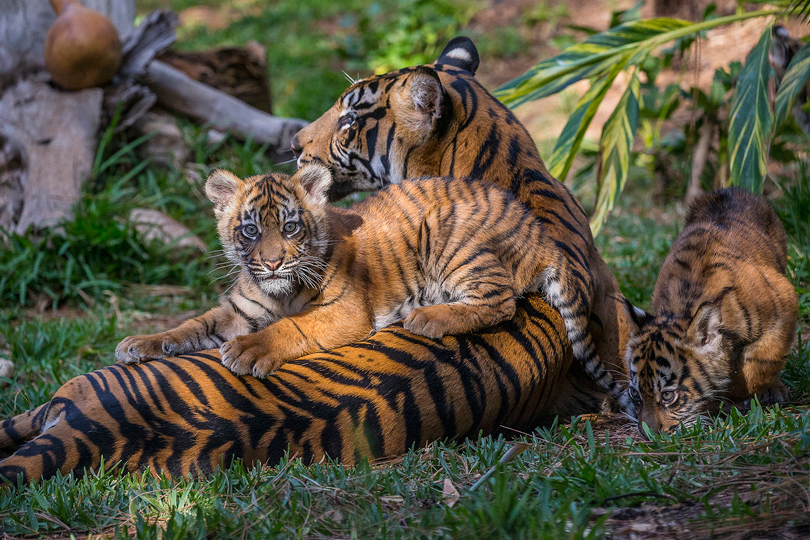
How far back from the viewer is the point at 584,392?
355 centimetres

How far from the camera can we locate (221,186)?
349 cm

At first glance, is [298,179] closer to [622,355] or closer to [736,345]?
[622,355]

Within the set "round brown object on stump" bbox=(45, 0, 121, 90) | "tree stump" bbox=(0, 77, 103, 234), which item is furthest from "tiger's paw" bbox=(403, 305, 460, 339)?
"round brown object on stump" bbox=(45, 0, 121, 90)

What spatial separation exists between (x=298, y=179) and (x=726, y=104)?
5.14 m

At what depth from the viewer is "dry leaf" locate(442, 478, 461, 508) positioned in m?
2.29

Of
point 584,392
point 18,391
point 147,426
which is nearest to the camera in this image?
point 147,426

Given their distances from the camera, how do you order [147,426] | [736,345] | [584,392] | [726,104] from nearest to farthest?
[147,426], [736,345], [584,392], [726,104]

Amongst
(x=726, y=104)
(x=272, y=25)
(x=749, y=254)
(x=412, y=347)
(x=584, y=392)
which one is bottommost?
(x=584, y=392)

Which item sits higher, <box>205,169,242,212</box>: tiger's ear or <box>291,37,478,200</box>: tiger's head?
<box>291,37,478,200</box>: tiger's head

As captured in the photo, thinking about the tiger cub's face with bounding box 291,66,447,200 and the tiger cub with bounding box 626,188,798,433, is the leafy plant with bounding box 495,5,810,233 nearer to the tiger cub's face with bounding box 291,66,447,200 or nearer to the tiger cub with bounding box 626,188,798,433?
the tiger cub with bounding box 626,188,798,433

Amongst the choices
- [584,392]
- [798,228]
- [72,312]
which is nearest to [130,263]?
[72,312]

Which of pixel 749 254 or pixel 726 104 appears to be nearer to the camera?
pixel 749 254

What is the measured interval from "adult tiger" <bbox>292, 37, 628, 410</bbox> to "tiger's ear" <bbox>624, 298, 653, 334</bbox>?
6.0 inches

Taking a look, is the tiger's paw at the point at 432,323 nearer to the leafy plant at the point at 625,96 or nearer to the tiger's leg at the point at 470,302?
the tiger's leg at the point at 470,302
